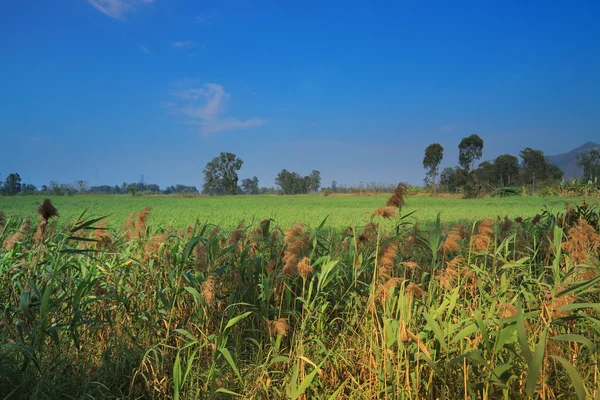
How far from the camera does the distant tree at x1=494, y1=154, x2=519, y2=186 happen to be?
186 ft

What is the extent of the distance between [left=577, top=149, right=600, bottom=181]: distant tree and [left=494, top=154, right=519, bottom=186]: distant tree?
12534mm

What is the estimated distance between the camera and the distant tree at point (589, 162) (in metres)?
60.9

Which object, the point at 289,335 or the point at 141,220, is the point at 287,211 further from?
the point at 289,335

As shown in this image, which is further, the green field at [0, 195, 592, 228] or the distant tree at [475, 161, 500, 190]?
the distant tree at [475, 161, 500, 190]

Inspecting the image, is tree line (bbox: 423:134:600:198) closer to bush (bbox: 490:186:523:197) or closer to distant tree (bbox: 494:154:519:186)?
distant tree (bbox: 494:154:519:186)

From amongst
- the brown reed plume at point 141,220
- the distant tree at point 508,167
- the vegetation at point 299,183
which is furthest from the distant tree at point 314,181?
the brown reed plume at point 141,220

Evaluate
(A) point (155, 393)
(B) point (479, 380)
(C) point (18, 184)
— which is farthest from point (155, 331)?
(C) point (18, 184)

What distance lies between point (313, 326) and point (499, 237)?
2730mm

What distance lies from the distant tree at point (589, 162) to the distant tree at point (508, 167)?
12.5 metres

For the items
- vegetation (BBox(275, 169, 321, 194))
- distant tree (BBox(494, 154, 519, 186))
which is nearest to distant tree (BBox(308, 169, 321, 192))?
vegetation (BBox(275, 169, 321, 194))

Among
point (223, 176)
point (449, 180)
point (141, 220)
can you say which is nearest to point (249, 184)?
point (223, 176)

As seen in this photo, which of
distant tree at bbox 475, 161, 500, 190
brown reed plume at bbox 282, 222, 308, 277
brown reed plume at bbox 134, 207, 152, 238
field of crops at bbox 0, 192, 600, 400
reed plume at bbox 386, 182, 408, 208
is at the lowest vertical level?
field of crops at bbox 0, 192, 600, 400

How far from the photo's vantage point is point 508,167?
57.0 metres

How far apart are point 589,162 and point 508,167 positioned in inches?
620
